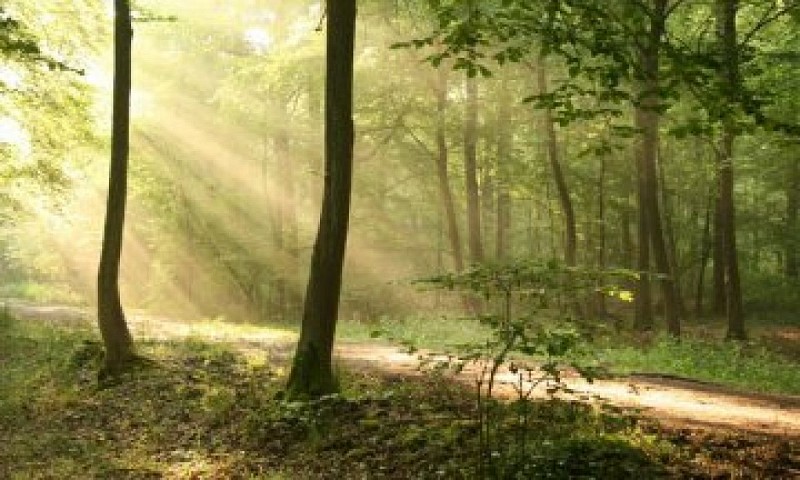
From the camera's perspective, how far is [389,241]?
108ft

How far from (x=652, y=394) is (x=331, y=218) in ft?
17.1

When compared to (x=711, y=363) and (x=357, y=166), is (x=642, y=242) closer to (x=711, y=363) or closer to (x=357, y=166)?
(x=711, y=363)

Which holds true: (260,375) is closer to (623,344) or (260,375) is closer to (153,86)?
(623,344)

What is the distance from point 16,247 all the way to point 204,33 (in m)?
26.7

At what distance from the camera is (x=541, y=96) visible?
6.92 m

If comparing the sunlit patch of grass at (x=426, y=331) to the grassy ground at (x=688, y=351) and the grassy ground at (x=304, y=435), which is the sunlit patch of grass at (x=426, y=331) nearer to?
the grassy ground at (x=688, y=351)

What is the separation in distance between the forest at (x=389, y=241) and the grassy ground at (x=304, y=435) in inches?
2.0

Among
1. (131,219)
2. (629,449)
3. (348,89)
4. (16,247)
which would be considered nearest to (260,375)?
Result: (348,89)

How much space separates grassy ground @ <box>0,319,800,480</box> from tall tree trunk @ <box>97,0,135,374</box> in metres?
0.68

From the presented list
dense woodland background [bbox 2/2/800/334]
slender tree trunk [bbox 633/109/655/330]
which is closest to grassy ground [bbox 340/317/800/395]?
slender tree trunk [bbox 633/109/655/330]

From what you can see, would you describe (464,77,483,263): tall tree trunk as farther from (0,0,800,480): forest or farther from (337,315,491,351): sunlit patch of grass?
(337,315,491,351): sunlit patch of grass

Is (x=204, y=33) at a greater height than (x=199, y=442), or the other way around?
(x=204, y=33)

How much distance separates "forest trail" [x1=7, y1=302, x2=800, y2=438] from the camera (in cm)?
914

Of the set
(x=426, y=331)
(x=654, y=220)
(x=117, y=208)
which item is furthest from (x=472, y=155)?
(x=117, y=208)
